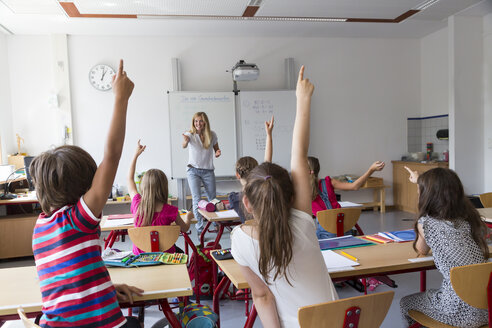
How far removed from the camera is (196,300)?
9.27 ft

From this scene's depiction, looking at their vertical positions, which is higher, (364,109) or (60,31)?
(60,31)

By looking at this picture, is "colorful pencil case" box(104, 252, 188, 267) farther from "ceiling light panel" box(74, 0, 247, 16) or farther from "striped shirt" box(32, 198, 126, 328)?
"ceiling light panel" box(74, 0, 247, 16)

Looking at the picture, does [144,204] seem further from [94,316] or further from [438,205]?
[438,205]

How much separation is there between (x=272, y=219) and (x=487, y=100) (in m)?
5.47

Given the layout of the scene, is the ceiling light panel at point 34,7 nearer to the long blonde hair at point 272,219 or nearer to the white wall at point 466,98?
the long blonde hair at point 272,219

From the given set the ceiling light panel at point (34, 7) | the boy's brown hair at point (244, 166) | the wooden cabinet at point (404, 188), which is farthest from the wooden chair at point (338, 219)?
the ceiling light panel at point (34, 7)


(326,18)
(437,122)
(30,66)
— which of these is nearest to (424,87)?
(437,122)

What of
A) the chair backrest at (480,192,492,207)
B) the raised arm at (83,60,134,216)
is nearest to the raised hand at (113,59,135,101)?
the raised arm at (83,60,134,216)

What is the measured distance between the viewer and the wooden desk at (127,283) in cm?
133

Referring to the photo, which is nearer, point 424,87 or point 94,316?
point 94,316

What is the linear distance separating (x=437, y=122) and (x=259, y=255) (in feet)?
20.2

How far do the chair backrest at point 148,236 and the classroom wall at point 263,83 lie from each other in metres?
3.64

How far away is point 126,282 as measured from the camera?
149 cm

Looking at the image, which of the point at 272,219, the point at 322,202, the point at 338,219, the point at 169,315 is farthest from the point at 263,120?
the point at 272,219
